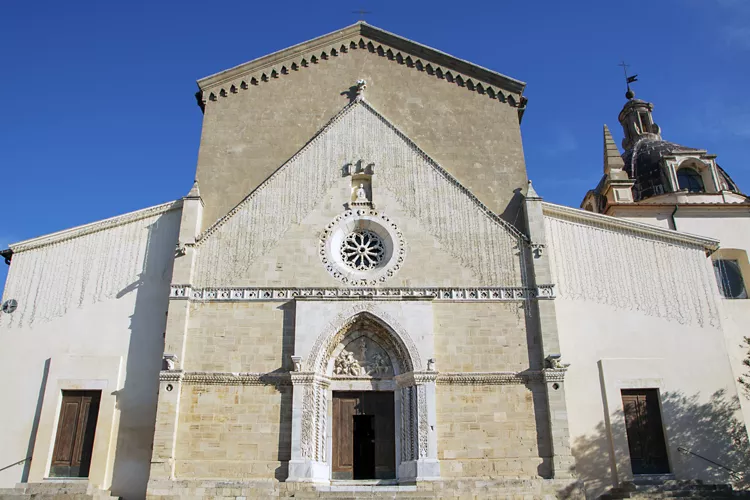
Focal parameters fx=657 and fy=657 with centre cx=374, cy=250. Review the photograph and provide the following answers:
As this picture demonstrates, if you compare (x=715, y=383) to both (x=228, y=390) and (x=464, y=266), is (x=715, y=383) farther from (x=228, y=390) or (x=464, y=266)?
(x=228, y=390)

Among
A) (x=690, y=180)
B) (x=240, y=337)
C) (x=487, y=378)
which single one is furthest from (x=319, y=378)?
(x=690, y=180)

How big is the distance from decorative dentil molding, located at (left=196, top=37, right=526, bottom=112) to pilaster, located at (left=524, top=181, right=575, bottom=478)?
3598 mm

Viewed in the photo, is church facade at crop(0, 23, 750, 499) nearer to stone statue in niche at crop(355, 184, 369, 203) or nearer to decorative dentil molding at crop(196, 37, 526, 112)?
stone statue in niche at crop(355, 184, 369, 203)

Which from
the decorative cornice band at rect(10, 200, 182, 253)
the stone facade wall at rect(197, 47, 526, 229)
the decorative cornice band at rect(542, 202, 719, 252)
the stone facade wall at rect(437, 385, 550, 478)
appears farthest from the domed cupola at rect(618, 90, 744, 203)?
the decorative cornice band at rect(10, 200, 182, 253)

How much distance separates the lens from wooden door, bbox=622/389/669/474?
1573cm

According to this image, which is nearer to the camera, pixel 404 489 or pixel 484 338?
pixel 404 489

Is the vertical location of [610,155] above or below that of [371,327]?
above

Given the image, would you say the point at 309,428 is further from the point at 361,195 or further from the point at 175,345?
the point at 361,195

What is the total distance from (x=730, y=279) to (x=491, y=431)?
35.1ft

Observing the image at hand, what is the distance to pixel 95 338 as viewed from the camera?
16.5 m

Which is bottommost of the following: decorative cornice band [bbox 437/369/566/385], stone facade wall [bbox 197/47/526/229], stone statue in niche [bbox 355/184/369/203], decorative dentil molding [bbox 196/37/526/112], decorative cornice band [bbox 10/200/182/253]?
decorative cornice band [bbox 437/369/566/385]

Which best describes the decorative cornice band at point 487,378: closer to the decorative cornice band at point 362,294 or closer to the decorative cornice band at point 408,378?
the decorative cornice band at point 408,378

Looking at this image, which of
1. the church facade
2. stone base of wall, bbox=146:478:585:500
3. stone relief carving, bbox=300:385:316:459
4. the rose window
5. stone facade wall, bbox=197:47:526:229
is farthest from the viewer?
stone facade wall, bbox=197:47:526:229

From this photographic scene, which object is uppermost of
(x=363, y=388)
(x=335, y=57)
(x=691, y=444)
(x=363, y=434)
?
(x=335, y=57)
